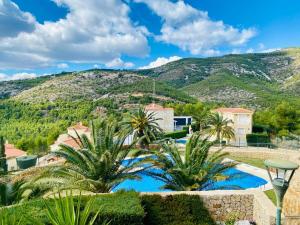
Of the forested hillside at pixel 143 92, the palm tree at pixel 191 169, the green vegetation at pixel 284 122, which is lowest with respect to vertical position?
the palm tree at pixel 191 169

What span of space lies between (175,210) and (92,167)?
344 centimetres

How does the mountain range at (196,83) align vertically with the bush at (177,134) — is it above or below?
above

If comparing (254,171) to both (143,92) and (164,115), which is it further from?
(143,92)

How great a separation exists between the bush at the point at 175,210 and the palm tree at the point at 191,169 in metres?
1.81

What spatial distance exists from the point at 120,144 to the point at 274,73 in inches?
5204

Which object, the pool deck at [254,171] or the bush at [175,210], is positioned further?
the pool deck at [254,171]

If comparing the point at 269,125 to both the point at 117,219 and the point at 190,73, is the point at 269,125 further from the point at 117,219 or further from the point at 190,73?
the point at 190,73

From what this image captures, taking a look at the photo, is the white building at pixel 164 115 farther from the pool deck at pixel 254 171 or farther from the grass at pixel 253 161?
the pool deck at pixel 254 171

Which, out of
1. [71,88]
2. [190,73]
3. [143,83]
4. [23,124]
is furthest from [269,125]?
[190,73]

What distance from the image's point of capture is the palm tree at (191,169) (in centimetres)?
1174

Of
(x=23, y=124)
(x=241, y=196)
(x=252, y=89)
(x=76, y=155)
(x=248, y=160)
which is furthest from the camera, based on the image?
(x=252, y=89)

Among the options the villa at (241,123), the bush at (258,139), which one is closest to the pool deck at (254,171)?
the bush at (258,139)

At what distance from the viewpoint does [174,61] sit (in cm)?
16162

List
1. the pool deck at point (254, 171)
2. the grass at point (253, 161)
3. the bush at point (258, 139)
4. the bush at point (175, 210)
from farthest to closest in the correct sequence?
the bush at point (258, 139) → the grass at point (253, 161) → the pool deck at point (254, 171) → the bush at point (175, 210)
